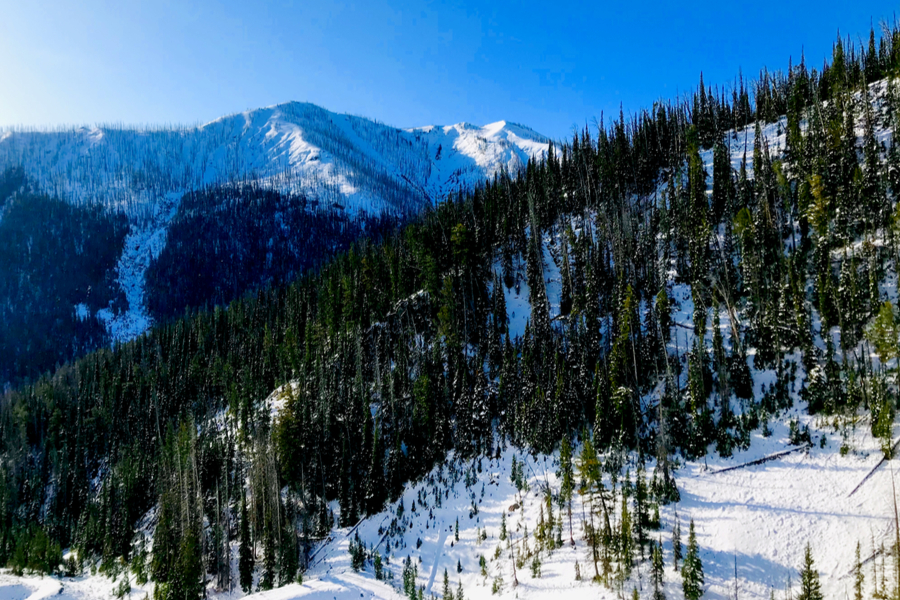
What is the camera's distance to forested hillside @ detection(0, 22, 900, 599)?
39531 mm

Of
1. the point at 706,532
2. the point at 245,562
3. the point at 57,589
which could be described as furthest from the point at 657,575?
the point at 57,589

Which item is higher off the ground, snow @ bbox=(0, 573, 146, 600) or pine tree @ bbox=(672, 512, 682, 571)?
pine tree @ bbox=(672, 512, 682, 571)

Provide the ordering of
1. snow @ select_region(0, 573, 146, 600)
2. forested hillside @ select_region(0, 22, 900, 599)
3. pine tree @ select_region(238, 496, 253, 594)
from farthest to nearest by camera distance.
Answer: pine tree @ select_region(238, 496, 253, 594), snow @ select_region(0, 573, 146, 600), forested hillside @ select_region(0, 22, 900, 599)

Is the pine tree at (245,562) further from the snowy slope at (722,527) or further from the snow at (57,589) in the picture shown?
the snow at (57,589)

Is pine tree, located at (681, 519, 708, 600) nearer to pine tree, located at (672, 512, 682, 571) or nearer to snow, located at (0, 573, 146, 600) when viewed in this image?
pine tree, located at (672, 512, 682, 571)

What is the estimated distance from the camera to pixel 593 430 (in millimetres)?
44094

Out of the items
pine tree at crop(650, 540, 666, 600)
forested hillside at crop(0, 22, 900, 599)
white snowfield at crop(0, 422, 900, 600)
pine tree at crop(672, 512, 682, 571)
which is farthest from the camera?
forested hillside at crop(0, 22, 900, 599)

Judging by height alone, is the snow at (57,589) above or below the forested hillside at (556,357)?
below

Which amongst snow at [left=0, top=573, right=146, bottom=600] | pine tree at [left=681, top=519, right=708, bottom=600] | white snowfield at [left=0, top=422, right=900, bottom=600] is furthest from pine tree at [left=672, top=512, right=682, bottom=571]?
snow at [left=0, top=573, right=146, bottom=600]

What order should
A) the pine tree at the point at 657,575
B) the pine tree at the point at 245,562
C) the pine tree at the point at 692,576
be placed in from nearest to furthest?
1. the pine tree at the point at 692,576
2. the pine tree at the point at 657,575
3. the pine tree at the point at 245,562

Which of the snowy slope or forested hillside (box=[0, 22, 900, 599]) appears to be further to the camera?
forested hillside (box=[0, 22, 900, 599])

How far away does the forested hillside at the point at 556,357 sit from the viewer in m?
39.5

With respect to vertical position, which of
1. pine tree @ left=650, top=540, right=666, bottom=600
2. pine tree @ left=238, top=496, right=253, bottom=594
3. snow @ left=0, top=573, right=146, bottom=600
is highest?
pine tree @ left=650, top=540, right=666, bottom=600

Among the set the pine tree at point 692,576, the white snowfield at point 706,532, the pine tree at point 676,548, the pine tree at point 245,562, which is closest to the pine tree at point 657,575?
the white snowfield at point 706,532
